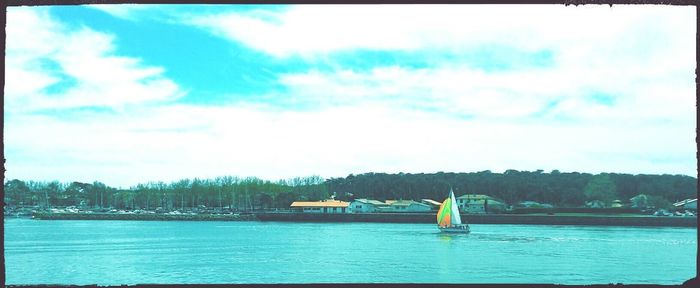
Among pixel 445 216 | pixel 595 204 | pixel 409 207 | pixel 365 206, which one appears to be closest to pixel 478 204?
pixel 409 207

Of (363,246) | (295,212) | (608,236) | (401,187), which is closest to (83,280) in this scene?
(363,246)

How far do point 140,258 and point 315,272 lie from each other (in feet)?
24.7

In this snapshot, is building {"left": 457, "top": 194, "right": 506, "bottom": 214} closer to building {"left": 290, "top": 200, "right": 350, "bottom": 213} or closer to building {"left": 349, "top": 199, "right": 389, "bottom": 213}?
building {"left": 349, "top": 199, "right": 389, "bottom": 213}

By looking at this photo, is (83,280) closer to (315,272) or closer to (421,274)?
(315,272)

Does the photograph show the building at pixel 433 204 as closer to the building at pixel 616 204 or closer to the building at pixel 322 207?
the building at pixel 322 207

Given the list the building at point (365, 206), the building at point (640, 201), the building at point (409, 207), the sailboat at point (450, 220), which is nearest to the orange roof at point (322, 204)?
the building at point (365, 206)

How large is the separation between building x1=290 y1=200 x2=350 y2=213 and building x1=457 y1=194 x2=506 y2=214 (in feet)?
33.0

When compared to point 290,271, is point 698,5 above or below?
above

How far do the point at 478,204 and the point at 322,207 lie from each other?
13.4 meters

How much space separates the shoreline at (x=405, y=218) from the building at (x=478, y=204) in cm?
311

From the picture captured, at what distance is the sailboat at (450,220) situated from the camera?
150 ft

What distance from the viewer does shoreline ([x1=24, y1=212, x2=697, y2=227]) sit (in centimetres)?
5578

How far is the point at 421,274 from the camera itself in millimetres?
22516

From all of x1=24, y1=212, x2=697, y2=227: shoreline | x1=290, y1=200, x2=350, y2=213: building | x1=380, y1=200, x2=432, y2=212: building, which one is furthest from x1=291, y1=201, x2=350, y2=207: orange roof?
x1=380, y1=200, x2=432, y2=212: building
